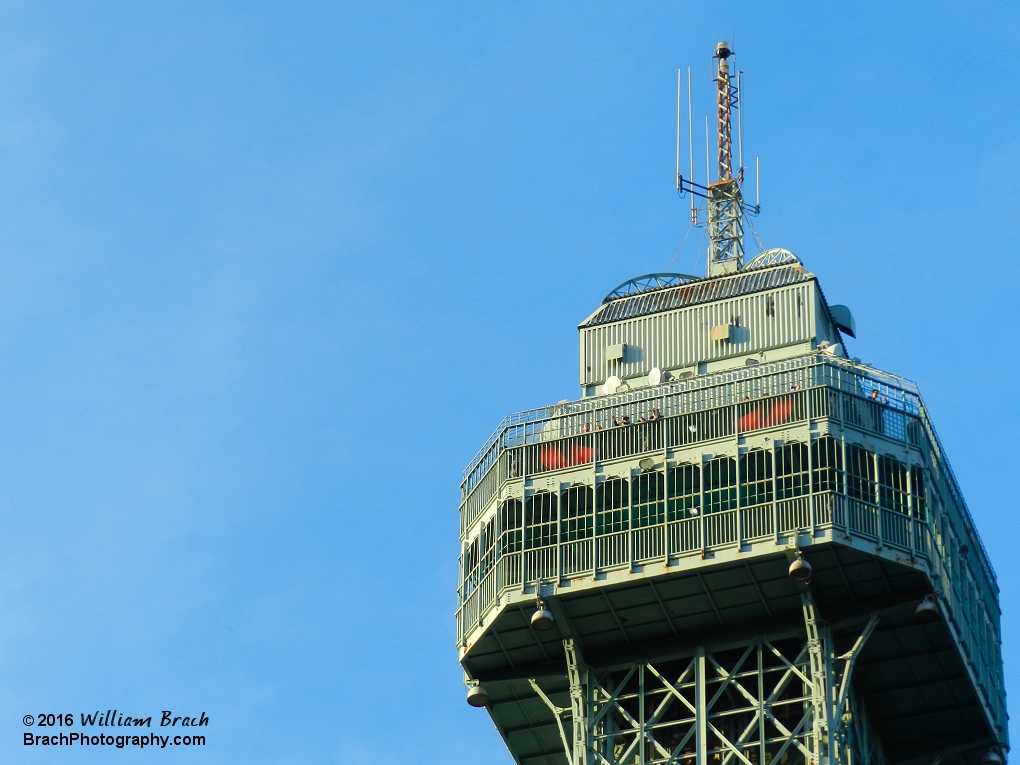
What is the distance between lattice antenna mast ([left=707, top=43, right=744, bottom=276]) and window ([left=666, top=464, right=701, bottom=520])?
15.5 meters

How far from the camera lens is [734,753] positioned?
104 metres

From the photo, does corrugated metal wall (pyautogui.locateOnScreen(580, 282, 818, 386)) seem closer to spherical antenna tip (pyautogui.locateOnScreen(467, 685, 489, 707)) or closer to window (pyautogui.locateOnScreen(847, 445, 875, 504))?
window (pyautogui.locateOnScreen(847, 445, 875, 504))

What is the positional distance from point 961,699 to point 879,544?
1048cm

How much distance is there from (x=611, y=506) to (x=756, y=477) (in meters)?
5.85

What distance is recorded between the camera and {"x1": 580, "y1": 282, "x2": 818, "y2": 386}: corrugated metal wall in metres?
113

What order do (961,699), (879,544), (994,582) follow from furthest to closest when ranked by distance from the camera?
(994,582) < (961,699) < (879,544)

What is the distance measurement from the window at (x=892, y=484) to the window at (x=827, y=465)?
1782mm

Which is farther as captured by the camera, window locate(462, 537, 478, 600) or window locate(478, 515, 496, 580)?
window locate(462, 537, 478, 600)

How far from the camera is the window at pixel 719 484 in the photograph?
338ft

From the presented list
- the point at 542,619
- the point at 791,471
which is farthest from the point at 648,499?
the point at 542,619

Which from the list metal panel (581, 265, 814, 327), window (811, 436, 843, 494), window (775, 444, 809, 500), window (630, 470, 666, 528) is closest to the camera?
window (811, 436, 843, 494)

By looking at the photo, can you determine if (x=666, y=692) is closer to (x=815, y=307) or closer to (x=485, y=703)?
(x=485, y=703)

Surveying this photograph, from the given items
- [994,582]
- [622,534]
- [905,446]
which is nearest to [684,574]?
[622,534]

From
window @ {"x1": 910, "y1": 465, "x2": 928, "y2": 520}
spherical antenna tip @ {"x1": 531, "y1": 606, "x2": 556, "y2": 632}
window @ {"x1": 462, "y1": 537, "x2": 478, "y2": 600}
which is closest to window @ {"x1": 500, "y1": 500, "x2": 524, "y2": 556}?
window @ {"x1": 462, "y1": 537, "x2": 478, "y2": 600}
